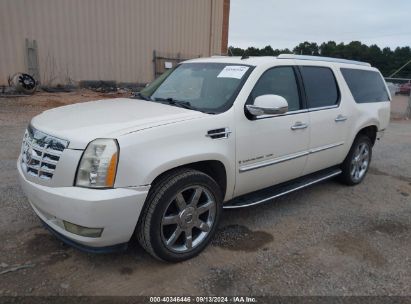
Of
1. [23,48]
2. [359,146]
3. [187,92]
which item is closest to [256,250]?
[187,92]

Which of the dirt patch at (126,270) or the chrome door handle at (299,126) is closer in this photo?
the dirt patch at (126,270)

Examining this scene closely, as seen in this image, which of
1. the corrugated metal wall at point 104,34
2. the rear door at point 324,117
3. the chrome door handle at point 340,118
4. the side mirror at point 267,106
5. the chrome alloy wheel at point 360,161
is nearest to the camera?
the side mirror at point 267,106

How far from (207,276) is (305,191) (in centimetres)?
254

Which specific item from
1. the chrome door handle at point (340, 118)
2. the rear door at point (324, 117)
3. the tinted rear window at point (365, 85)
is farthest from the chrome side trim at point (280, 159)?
the tinted rear window at point (365, 85)

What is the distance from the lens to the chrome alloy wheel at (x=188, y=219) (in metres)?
2.98

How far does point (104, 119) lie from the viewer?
2.93 meters

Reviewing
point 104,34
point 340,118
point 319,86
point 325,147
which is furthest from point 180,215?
point 104,34

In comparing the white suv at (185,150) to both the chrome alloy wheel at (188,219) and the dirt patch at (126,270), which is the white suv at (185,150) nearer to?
the chrome alloy wheel at (188,219)

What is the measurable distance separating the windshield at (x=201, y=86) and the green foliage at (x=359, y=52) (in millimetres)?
33095

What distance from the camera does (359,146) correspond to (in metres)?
5.23

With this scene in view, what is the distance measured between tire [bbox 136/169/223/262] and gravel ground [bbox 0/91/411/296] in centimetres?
15

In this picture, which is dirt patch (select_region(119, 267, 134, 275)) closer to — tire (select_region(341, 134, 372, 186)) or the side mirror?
the side mirror

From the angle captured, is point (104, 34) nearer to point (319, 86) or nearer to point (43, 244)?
point (319, 86)

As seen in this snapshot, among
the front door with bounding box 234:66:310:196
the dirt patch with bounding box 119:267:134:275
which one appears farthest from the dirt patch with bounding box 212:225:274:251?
the dirt patch with bounding box 119:267:134:275
